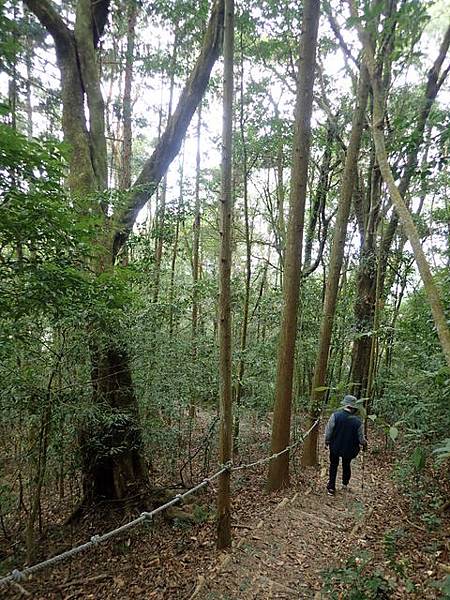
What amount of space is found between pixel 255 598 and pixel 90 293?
3.13 meters

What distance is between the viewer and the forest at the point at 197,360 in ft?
10.6

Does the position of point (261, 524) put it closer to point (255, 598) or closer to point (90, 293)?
point (255, 598)

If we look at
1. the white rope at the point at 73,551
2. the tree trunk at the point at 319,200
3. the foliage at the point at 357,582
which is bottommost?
the foliage at the point at 357,582

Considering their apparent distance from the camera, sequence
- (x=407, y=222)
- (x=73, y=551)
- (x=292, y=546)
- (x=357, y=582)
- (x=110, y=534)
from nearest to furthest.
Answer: (x=73, y=551) → (x=110, y=534) → (x=407, y=222) → (x=357, y=582) → (x=292, y=546)

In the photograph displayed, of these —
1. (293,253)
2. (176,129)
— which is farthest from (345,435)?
(176,129)

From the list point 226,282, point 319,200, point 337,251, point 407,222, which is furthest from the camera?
point 319,200

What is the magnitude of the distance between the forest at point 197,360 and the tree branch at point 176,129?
0.04 meters

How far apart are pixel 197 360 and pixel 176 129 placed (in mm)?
3972

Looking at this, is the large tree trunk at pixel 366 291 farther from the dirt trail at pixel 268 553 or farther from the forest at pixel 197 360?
the dirt trail at pixel 268 553

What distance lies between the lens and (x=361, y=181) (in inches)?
403

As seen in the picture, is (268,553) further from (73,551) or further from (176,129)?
(176,129)

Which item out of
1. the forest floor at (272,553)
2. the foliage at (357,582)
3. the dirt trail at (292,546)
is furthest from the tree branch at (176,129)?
the foliage at (357,582)

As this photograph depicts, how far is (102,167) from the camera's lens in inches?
264

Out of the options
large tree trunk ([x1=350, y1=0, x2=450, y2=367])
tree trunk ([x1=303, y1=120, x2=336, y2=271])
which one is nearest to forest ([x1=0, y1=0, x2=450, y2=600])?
large tree trunk ([x1=350, y1=0, x2=450, y2=367])
